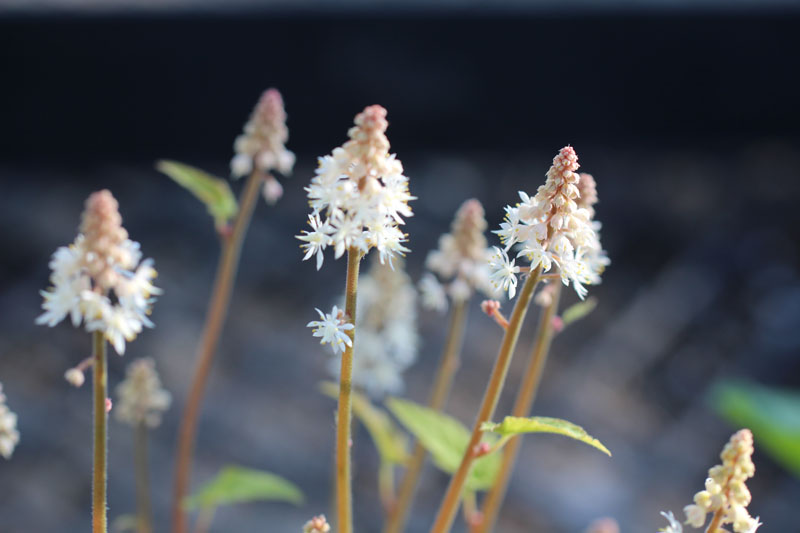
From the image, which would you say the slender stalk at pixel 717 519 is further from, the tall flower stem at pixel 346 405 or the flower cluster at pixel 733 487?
the tall flower stem at pixel 346 405

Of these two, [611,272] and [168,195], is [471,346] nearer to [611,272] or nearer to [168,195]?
[611,272]

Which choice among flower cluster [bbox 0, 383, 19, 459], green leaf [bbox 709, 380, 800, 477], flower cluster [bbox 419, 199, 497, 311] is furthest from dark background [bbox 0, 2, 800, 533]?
flower cluster [bbox 0, 383, 19, 459]

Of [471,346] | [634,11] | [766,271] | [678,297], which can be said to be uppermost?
[634,11]

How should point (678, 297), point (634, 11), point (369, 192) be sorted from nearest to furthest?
point (369, 192) → point (634, 11) → point (678, 297)

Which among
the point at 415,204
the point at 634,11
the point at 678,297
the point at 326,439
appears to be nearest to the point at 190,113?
the point at 415,204

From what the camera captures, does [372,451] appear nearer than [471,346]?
Yes

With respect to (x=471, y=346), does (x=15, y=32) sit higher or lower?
higher

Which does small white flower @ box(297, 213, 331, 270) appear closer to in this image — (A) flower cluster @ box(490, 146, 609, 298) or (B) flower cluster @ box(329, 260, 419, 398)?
(A) flower cluster @ box(490, 146, 609, 298)

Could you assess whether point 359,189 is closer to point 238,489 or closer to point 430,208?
point 238,489

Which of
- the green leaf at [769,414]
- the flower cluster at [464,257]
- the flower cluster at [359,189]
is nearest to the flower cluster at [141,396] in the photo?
the flower cluster at [464,257]
